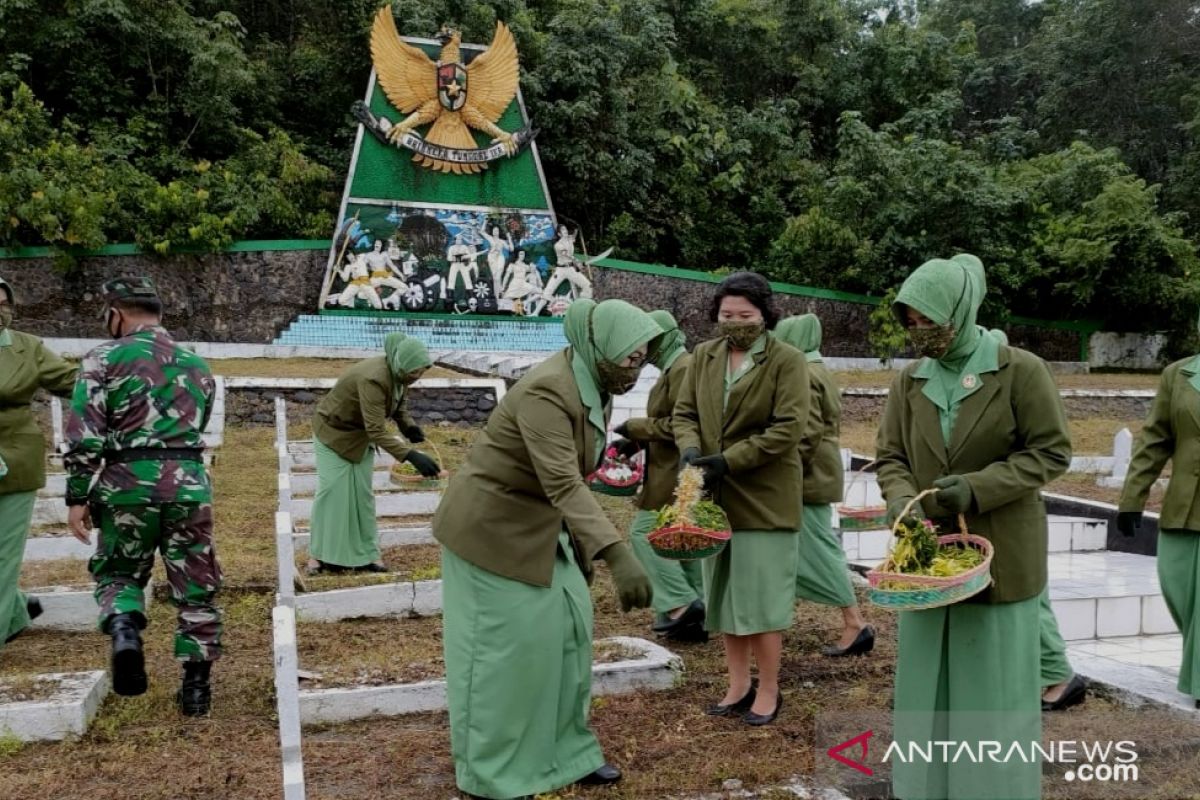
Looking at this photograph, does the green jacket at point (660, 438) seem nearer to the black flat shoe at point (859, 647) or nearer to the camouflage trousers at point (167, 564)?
the black flat shoe at point (859, 647)

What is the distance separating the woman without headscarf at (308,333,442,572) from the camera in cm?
666

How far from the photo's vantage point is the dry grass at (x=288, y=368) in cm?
1661

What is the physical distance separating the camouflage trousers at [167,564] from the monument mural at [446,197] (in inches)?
705

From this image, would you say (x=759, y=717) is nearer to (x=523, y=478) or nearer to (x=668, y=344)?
(x=523, y=478)

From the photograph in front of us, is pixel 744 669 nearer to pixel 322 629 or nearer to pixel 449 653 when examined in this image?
pixel 449 653

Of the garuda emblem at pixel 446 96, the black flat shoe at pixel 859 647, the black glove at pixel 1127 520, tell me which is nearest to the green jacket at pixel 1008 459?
the black glove at pixel 1127 520

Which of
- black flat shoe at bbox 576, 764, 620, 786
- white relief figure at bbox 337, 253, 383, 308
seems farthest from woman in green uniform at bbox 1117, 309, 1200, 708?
white relief figure at bbox 337, 253, 383, 308

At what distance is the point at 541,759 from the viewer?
12.0 ft

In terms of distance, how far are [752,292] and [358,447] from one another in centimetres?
342

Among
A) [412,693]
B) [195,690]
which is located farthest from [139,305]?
[412,693]

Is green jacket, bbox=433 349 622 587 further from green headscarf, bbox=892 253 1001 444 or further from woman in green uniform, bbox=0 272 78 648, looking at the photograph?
woman in green uniform, bbox=0 272 78 648

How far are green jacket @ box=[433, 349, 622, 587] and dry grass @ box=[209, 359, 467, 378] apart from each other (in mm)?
12248

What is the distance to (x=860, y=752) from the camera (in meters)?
4.16

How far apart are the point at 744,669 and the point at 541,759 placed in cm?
127
